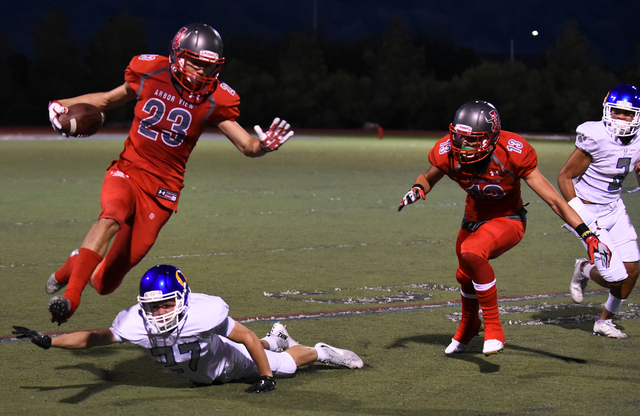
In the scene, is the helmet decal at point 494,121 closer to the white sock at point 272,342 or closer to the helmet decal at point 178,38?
the white sock at point 272,342

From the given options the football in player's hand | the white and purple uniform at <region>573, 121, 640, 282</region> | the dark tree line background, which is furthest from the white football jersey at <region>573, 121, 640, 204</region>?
the dark tree line background

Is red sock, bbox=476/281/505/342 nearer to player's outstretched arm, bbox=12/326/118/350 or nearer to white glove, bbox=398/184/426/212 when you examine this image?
white glove, bbox=398/184/426/212

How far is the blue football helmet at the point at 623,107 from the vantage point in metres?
6.04

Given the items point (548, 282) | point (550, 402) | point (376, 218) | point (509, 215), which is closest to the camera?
point (550, 402)

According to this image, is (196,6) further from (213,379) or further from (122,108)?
(213,379)

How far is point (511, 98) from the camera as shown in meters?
48.0

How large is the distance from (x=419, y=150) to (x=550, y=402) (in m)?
23.2

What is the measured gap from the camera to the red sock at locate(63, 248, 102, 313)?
4398mm

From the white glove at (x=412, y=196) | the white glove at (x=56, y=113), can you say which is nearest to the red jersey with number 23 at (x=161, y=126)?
the white glove at (x=56, y=113)

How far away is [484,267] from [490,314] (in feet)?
0.99

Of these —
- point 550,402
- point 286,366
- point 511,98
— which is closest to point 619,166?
point 550,402

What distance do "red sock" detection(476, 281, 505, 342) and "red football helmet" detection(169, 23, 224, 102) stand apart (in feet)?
7.52

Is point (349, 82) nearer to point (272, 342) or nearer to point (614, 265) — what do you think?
point (614, 265)

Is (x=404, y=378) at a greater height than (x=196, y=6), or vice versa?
(x=196, y=6)
